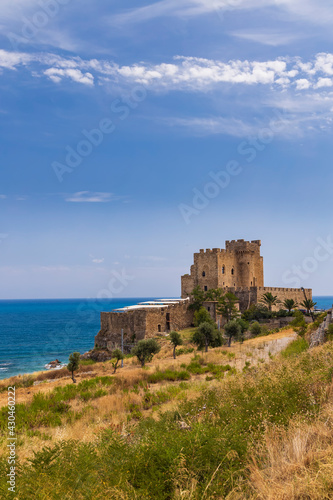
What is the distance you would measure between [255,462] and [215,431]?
757 mm

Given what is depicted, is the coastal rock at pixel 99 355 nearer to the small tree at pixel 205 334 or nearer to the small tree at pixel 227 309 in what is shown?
the small tree at pixel 227 309

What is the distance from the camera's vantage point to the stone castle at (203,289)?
3466 cm

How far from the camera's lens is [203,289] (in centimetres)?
4553

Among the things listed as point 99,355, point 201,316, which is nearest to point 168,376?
point 99,355

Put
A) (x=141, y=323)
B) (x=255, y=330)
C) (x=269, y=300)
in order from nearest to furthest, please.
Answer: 1. (x=255, y=330)
2. (x=141, y=323)
3. (x=269, y=300)

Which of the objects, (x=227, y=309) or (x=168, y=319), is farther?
(x=227, y=309)

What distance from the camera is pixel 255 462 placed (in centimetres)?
413

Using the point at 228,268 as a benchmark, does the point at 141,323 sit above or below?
below

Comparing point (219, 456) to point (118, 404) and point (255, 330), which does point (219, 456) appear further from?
point (255, 330)

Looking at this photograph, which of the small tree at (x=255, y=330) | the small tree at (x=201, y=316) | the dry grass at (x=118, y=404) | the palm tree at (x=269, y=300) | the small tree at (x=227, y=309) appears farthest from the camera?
the palm tree at (x=269, y=300)

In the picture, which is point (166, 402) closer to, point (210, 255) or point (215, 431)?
point (215, 431)

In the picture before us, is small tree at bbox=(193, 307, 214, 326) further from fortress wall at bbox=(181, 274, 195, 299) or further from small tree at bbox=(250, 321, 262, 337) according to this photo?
fortress wall at bbox=(181, 274, 195, 299)

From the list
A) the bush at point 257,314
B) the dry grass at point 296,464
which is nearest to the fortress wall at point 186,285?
the bush at point 257,314

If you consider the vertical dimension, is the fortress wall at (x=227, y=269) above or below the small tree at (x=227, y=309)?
above
